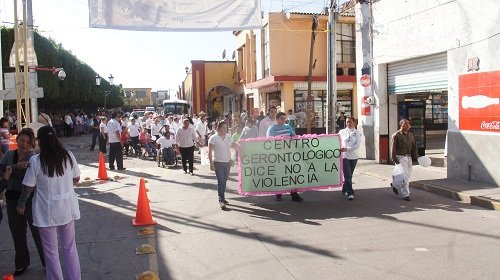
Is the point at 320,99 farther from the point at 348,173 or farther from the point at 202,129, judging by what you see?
the point at 348,173

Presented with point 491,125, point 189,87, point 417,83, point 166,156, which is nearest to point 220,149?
point 491,125

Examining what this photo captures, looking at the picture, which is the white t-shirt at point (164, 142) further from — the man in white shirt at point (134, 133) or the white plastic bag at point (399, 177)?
the white plastic bag at point (399, 177)

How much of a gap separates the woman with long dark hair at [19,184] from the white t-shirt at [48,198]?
652 millimetres

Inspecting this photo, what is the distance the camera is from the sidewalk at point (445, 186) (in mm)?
8904

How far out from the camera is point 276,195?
31.5 feet

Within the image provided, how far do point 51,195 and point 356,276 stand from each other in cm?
329

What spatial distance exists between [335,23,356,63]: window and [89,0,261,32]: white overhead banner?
17.4 metres

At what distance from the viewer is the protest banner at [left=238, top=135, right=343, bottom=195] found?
9109 mm

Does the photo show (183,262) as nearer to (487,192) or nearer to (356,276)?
(356,276)

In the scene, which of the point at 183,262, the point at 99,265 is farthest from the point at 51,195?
the point at 183,262

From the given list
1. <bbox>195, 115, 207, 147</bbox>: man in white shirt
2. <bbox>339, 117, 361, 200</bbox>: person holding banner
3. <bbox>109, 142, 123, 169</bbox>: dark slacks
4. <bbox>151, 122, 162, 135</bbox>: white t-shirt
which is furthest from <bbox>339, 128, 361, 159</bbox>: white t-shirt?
<bbox>151, 122, 162, 135</bbox>: white t-shirt

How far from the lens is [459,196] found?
30.9 feet

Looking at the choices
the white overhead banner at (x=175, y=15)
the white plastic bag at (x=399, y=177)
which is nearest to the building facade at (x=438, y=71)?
the white plastic bag at (x=399, y=177)

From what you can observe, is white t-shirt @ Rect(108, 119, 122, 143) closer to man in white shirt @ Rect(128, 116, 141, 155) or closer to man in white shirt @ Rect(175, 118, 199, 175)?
man in white shirt @ Rect(175, 118, 199, 175)
